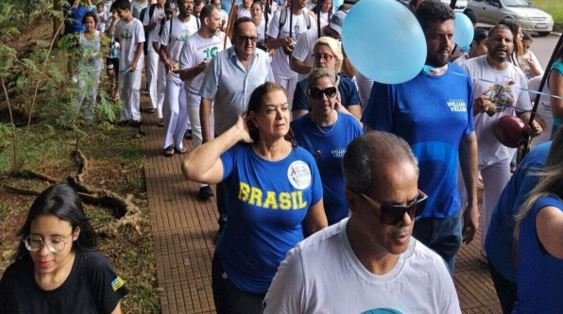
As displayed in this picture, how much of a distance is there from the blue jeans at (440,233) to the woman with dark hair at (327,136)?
1.44ft

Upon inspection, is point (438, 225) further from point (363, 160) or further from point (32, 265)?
point (32, 265)

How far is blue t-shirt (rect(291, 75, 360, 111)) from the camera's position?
396cm

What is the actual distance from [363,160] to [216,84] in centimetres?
336

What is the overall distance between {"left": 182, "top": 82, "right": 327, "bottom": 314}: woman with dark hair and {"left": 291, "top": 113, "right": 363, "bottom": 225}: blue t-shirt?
50cm

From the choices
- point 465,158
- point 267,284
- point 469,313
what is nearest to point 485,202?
point 469,313

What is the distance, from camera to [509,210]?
7.84 feet

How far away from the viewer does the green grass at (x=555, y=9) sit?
20.7 m

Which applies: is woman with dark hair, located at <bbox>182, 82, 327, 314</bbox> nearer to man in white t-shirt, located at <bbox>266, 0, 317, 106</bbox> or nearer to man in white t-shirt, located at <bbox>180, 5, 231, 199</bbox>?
man in white t-shirt, located at <bbox>180, 5, 231, 199</bbox>

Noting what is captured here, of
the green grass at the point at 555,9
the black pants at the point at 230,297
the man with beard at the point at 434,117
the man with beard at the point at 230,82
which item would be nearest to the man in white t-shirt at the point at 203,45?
the man with beard at the point at 230,82

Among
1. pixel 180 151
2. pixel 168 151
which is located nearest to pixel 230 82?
pixel 168 151

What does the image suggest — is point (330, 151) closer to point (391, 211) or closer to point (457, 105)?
point (457, 105)

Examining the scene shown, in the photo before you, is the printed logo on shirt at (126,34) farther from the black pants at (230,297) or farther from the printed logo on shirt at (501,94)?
the black pants at (230,297)

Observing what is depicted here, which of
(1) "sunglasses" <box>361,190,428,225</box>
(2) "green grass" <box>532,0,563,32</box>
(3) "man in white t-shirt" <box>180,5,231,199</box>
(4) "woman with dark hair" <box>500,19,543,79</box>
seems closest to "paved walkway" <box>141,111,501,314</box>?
(3) "man in white t-shirt" <box>180,5,231,199</box>

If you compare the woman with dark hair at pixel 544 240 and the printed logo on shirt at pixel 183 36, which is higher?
the woman with dark hair at pixel 544 240
